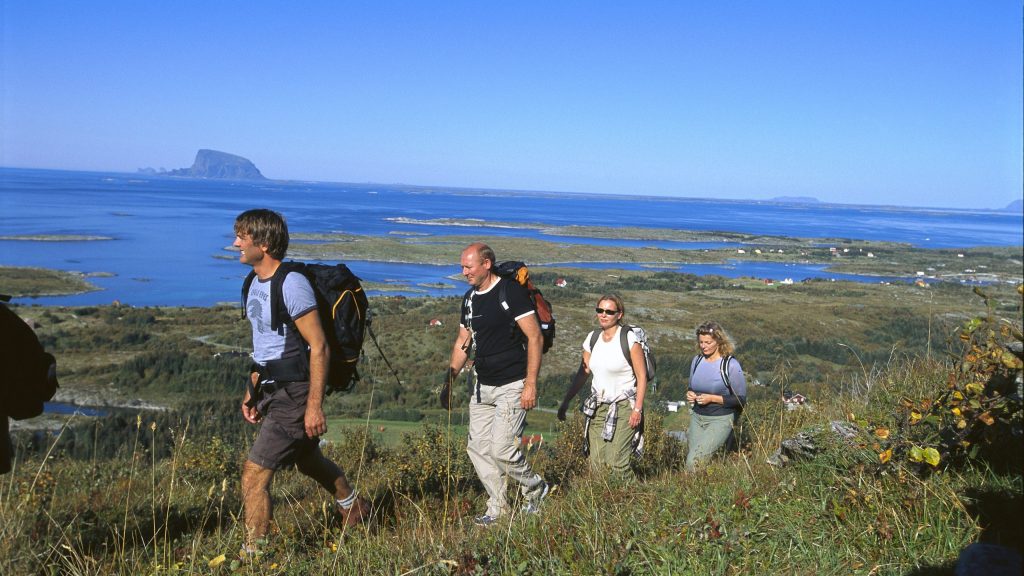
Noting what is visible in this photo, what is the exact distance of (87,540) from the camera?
4047 millimetres

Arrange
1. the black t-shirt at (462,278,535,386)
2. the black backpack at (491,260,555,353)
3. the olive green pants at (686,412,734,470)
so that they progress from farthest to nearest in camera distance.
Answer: the olive green pants at (686,412,734,470) < the black backpack at (491,260,555,353) < the black t-shirt at (462,278,535,386)

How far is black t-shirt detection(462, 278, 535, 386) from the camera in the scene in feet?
15.4

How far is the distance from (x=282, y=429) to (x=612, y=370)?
2471 mm

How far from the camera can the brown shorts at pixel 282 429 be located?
12.5 ft

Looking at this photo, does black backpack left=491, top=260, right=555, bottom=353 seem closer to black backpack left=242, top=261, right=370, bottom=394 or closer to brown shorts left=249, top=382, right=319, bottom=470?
black backpack left=242, top=261, right=370, bottom=394

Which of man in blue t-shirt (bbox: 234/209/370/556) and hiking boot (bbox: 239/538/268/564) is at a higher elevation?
man in blue t-shirt (bbox: 234/209/370/556)

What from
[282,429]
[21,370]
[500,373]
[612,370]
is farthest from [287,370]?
[612,370]

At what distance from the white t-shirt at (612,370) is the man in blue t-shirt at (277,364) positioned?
225 centimetres

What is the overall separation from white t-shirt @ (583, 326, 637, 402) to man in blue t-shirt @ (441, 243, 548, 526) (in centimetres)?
88

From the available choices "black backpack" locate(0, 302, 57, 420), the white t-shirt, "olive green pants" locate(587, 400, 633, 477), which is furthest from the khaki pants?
"black backpack" locate(0, 302, 57, 420)

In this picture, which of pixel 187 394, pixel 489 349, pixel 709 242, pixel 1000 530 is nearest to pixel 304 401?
pixel 489 349

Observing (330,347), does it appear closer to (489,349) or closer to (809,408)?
(489,349)

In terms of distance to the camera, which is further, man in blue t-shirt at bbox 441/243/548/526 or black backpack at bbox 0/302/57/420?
man in blue t-shirt at bbox 441/243/548/526

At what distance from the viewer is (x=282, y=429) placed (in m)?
3.83
